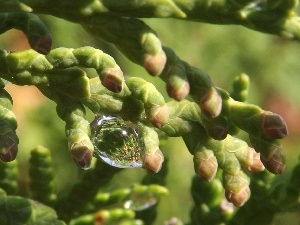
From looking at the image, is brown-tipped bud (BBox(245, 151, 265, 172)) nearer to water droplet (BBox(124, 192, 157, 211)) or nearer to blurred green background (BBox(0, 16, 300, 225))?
water droplet (BBox(124, 192, 157, 211))

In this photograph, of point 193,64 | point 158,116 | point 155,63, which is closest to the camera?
point 155,63

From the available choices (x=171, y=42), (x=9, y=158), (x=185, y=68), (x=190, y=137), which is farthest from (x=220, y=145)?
(x=171, y=42)

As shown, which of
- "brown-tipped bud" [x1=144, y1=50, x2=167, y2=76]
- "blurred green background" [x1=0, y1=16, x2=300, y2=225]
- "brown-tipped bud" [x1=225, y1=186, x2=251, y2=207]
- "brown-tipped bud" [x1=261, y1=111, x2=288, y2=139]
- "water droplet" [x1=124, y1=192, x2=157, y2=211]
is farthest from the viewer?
"blurred green background" [x1=0, y1=16, x2=300, y2=225]

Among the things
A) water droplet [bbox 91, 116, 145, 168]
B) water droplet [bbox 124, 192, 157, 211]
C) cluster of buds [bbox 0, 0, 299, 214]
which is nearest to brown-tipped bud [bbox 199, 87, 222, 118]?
cluster of buds [bbox 0, 0, 299, 214]

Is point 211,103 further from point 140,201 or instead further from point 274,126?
point 140,201

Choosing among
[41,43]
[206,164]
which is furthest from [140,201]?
[41,43]
